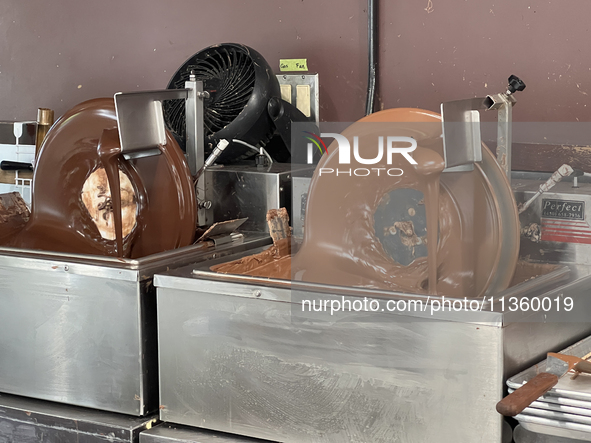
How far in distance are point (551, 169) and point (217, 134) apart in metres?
0.89

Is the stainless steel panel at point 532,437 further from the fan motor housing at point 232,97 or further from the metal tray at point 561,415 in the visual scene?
the fan motor housing at point 232,97

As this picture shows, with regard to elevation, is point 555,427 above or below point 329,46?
below

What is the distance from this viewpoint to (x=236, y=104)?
204 centimetres

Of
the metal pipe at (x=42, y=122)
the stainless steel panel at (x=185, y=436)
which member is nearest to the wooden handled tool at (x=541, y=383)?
the stainless steel panel at (x=185, y=436)

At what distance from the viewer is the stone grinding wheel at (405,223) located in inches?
54.6

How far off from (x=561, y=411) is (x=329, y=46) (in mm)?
1422

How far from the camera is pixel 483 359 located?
4.03ft

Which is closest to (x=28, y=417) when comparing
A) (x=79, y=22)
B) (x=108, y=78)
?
(x=108, y=78)

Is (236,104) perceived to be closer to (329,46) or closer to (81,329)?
(329,46)

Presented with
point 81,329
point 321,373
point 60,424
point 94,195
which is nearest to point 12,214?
point 94,195

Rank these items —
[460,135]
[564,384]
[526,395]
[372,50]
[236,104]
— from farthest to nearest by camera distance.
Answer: [372,50], [236,104], [460,135], [564,384], [526,395]

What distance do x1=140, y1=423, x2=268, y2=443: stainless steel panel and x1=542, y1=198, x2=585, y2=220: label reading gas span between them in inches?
30.8

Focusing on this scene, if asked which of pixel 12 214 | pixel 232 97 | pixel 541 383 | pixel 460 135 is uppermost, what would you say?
pixel 232 97

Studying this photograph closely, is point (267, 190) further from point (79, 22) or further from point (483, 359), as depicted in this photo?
point (79, 22)
